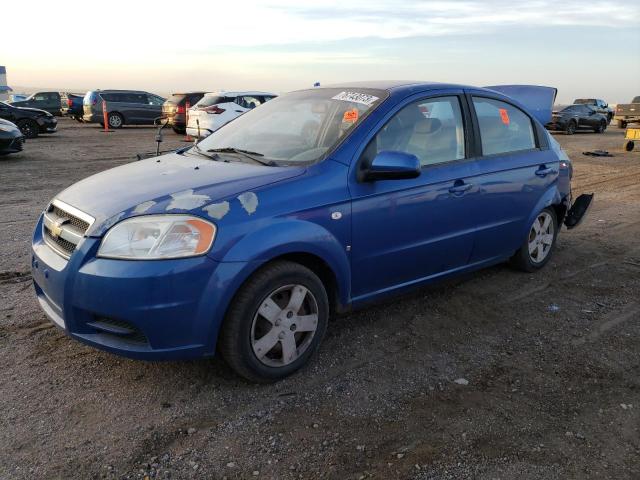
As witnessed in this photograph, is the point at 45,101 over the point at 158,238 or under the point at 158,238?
under

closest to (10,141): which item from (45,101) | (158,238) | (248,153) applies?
(248,153)

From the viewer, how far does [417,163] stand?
132 inches

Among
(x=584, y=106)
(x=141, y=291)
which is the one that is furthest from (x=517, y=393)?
(x=584, y=106)

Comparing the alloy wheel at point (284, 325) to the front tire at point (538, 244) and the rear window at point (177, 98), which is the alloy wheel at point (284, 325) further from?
the rear window at point (177, 98)

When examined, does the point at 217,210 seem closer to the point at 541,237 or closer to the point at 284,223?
the point at 284,223

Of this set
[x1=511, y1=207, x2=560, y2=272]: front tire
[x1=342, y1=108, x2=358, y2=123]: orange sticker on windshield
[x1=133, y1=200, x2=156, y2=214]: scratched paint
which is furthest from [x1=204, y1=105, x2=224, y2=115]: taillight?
[x1=133, y1=200, x2=156, y2=214]: scratched paint

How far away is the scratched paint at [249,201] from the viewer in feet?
9.71

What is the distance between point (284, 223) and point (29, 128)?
1747 cm

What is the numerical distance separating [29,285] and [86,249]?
2.13 metres

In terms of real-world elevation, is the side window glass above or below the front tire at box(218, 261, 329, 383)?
above

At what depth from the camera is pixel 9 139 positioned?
40.2 feet

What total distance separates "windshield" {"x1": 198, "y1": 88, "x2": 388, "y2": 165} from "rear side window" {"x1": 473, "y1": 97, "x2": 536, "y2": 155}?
1.00 meters

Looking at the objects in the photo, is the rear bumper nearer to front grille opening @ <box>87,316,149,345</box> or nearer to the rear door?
the rear door

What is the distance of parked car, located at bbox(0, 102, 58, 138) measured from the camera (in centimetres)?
1702
